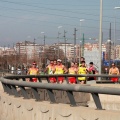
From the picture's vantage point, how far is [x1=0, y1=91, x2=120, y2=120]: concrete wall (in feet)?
21.8

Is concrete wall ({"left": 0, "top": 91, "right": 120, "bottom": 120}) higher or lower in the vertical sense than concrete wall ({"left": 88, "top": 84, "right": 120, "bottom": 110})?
higher

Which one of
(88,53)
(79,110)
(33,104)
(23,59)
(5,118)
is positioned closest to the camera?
(79,110)

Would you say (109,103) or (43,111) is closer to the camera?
(43,111)

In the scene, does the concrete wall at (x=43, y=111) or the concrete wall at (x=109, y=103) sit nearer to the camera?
the concrete wall at (x=43, y=111)

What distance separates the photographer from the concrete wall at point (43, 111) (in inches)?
262

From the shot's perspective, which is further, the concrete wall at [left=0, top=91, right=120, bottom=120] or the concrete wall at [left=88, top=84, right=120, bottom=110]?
the concrete wall at [left=88, top=84, right=120, bottom=110]

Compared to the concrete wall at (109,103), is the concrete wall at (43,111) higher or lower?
higher

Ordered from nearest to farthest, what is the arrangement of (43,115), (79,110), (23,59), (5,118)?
(79,110)
(43,115)
(5,118)
(23,59)

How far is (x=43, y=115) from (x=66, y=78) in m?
9.58

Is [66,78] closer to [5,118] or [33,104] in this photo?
[5,118]

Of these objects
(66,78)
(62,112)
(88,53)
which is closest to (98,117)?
(62,112)

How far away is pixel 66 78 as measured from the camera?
17656 mm

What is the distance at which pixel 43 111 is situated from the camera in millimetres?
8148

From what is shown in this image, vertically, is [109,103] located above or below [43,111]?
below
